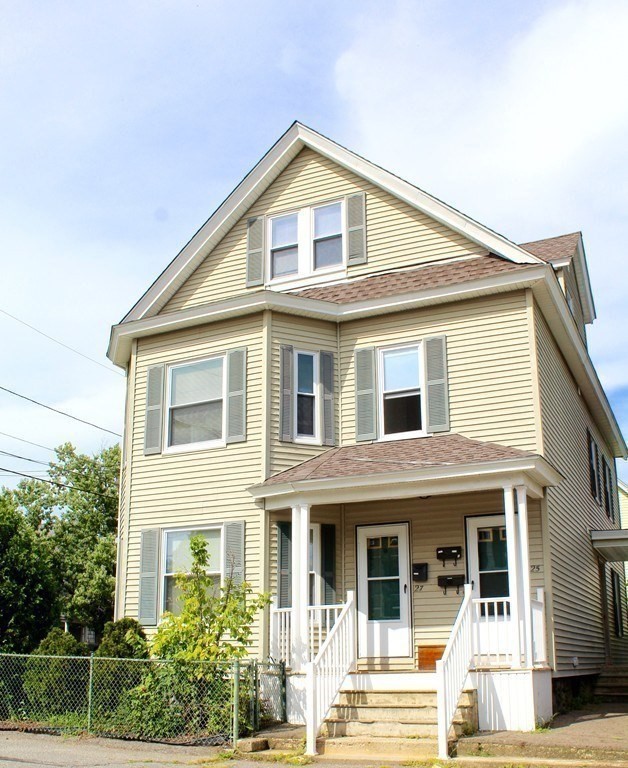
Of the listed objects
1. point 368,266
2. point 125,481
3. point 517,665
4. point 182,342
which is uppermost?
point 368,266

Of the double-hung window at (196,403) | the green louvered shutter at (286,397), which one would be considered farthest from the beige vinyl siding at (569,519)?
the double-hung window at (196,403)

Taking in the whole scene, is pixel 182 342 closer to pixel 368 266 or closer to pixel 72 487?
pixel 368 266

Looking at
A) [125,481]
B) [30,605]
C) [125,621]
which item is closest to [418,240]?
[125,481]

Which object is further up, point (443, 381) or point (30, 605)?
point (443, 381)

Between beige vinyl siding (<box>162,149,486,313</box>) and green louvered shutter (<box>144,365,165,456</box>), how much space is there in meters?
1.72

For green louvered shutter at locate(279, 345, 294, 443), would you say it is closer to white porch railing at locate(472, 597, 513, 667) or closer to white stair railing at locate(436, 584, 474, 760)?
white porch railing at locate(472, 597, 513, 667)

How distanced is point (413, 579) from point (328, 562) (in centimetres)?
136

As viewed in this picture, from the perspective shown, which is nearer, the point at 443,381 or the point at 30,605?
the point at 443,381

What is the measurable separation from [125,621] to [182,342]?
4819mm

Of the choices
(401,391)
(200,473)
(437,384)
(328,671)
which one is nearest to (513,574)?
(328,671)

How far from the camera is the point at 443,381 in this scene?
1419cm

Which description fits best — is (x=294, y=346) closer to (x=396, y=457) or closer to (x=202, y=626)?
(x=396, y=457)

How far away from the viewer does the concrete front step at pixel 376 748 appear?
9688mm

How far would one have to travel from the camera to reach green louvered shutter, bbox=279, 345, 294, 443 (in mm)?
14383
